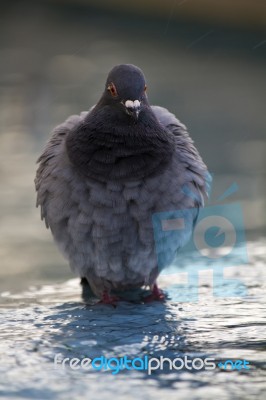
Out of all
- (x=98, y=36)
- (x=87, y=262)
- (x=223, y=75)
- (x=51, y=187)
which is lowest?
(x=87, y=262)

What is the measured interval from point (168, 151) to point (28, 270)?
1.72 m

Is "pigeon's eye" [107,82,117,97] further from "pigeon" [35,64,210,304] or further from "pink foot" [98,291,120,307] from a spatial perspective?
"pink foot" [98,291,120,307]

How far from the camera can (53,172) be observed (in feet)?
19.2

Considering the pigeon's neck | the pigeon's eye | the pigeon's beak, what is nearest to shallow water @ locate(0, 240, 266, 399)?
the pigeon's neck

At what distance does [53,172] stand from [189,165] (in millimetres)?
988

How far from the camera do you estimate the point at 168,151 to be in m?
5.69

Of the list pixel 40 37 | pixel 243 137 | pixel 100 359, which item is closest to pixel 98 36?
pixel 40 37

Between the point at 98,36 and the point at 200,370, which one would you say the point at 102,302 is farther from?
the point at 98,36

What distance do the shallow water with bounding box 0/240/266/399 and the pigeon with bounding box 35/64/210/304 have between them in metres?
0.30

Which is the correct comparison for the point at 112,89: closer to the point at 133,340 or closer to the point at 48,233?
the point at 133,340

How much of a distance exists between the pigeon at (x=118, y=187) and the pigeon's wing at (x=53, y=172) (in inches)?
0.4

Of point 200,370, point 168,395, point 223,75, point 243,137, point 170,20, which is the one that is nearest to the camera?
point 168,395

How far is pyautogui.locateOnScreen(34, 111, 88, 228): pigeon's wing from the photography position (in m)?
5.75

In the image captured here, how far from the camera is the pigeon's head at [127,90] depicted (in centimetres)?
544
